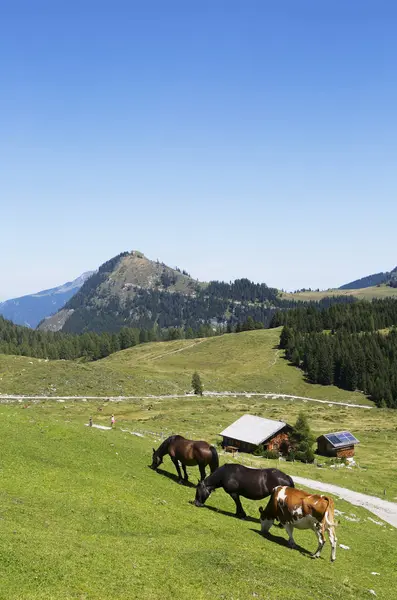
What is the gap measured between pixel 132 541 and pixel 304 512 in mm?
8942

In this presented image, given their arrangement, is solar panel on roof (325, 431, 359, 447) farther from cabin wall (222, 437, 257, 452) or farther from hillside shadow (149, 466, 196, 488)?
hillside shadow (149, 466, 196, 488)

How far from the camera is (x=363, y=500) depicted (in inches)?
1959

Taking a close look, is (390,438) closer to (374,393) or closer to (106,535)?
(374,393)

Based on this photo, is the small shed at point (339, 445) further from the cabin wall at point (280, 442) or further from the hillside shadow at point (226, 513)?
the hillside shadow at point (226, 513)

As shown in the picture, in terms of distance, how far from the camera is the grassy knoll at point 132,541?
16.1 metres

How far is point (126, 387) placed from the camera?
493 ft

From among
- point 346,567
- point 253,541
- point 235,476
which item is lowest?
point 346,567

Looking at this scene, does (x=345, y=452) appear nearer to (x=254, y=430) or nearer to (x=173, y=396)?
(x=254, y=430)

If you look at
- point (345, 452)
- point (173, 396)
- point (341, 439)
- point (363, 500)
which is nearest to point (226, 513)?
point (363, 500)

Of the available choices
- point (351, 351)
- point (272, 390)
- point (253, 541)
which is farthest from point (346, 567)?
point (351, 351)

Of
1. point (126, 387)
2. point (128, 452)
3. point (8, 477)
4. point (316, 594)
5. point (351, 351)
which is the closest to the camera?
point (316, 594)

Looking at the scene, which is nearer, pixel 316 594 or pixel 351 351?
pixel 316 594

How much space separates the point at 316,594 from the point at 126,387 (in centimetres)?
13617

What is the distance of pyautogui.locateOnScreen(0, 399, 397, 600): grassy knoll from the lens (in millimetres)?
16078
